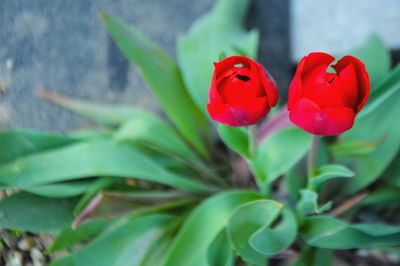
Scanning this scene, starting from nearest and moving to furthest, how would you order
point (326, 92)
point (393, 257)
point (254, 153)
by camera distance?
point (326, 92), point (254, 153), point (393, 257)

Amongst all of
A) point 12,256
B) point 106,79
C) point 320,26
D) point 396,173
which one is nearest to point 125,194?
point 12,256

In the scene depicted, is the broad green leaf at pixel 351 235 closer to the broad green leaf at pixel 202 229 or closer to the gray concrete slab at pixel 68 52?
the broad green leaf at pixel 202 229

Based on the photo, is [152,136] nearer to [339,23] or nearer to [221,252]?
[221,252]

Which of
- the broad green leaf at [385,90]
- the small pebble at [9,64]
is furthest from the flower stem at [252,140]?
the small pebble at [9,64]

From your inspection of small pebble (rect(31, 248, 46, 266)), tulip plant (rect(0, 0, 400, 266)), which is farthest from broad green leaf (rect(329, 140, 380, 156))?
small pebble (rect(31, 248, 46, 266))

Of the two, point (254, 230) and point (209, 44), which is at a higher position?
point (209, 44)

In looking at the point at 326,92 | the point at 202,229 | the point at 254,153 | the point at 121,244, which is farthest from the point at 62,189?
the point at 326,92
